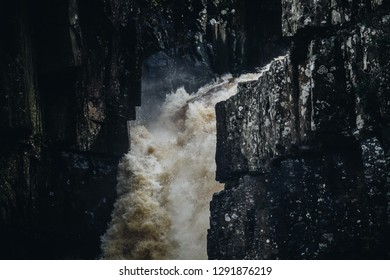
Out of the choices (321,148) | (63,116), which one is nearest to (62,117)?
(63,116)

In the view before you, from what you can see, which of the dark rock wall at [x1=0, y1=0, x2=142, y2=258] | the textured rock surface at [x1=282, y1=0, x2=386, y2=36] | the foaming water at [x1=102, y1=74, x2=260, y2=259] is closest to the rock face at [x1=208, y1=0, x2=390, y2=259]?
the textured rock surface at [x1=282, y1=0, x2=386, y2=36]

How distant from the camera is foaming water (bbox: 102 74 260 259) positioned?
56.4 feet

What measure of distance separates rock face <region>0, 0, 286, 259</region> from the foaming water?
729mm

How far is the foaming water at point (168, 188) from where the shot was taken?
17.2 metres

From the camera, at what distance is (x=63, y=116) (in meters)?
18.6

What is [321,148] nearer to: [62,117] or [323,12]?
[323,12]

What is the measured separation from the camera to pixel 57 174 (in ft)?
60.7

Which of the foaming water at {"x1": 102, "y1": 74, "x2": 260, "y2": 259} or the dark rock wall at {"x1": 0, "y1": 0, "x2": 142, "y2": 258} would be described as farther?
the foaming water at {"x1": 102, "y1": 74, "x2": 260, "y2": 259}

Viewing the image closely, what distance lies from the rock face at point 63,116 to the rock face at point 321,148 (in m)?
5.32

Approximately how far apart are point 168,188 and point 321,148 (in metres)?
7.37

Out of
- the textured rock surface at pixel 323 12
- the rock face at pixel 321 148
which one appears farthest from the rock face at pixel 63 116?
the textured rock surface at pixel 323 12

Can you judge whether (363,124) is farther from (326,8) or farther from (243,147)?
(243,147)

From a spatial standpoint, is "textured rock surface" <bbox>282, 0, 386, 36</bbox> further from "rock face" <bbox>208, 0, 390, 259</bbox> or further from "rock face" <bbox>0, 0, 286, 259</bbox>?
"rock face" <bbox>0, 0, 286, 259</bbox>
